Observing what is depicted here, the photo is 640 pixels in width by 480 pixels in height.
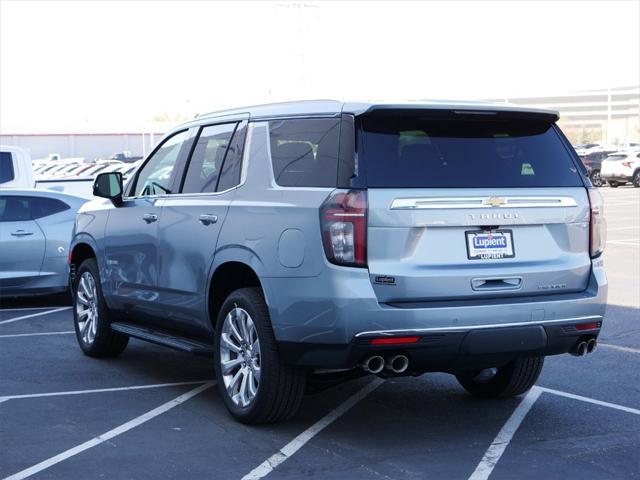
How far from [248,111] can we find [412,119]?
140 cm

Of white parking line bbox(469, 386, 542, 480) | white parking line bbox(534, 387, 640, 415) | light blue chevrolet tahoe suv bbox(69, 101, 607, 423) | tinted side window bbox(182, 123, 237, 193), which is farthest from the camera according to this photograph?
tinted side window bbox(182, 123, 237, 193)

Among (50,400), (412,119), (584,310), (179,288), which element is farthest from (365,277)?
(50,400)

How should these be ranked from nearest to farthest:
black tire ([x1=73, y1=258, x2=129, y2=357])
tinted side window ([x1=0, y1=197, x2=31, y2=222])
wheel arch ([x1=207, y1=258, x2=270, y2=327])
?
wheel arch ([x1=207, y1=258, x2=270, y2=327]), black tire ([x1=73, y1=258, x2=129, y2=357]), tinted side window ([x1=0, y1=197, x2=31, y2=222])

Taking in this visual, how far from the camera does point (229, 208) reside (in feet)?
22.5

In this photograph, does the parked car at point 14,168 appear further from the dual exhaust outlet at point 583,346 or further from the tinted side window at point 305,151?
the dual exhaust outlet at point 583,346

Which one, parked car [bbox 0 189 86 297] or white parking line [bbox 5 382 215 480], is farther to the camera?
parked car [bbox 0 189 86 297]

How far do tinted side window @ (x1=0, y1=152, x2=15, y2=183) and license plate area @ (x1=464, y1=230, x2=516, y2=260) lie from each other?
1154 cm

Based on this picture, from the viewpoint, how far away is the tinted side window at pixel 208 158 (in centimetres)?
727

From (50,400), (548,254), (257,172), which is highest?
(257,172)

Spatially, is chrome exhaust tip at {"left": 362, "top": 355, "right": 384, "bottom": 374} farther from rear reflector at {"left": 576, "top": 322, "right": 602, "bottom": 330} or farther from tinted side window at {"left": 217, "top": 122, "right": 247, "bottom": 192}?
tinted side window at {"left": 217, "top": 122, "right": 247, "bottom": 192}

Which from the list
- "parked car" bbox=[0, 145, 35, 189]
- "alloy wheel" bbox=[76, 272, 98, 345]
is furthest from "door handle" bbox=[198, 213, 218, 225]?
"parked car" bbox=[0, 145, 35, 189]

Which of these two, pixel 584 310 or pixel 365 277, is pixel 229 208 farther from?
pixel 584 310

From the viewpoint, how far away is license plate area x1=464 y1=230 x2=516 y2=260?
604 centimetres

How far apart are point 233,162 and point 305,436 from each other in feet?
6.07
